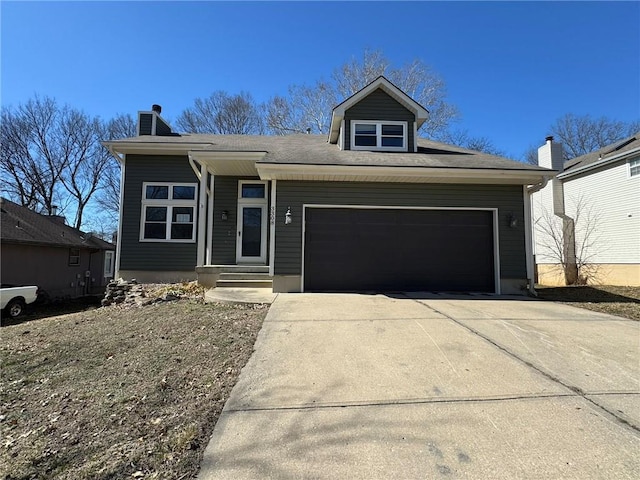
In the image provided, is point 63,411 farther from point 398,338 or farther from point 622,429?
point 622,429

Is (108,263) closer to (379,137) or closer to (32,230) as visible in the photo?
(32,230)

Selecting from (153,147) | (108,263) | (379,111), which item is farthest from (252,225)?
(108,263)

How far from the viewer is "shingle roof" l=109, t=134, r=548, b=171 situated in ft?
27.9

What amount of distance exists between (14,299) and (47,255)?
22.2ft

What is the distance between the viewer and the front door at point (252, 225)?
1045 cm

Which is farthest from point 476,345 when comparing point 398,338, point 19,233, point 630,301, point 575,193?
point 19,233

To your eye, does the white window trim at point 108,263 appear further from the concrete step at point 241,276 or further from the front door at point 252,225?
the concrete step at point 241,276

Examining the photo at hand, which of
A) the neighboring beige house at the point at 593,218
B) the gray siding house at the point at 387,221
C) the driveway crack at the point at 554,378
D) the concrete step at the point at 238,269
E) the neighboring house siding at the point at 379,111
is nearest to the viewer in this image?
the driveway crack at the point at 554,378

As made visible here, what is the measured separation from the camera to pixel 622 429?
8.10 ft

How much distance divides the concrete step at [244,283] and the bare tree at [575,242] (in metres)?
13.2

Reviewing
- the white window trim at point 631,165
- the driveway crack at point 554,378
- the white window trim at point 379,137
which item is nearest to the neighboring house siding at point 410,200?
the white window trim at point 379,137

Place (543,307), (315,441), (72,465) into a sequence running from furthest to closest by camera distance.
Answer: (543,307) → (315,441) → (72,465)

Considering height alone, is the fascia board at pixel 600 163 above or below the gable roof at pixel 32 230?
above

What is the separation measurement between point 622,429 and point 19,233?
19932 millimetres
